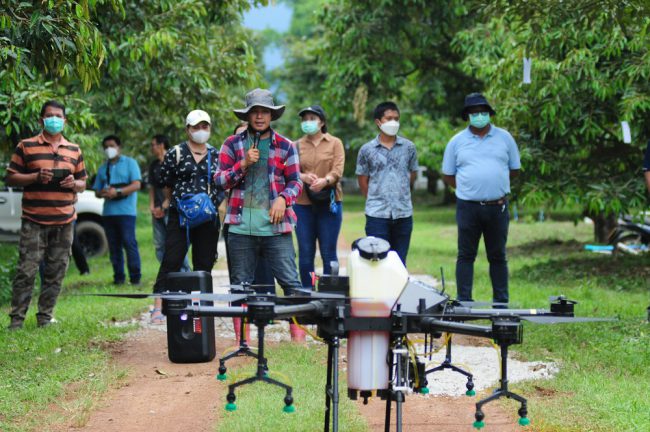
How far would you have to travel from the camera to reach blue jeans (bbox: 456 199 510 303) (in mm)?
9758

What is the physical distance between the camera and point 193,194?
8922mm

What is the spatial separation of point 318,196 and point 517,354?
2.53m

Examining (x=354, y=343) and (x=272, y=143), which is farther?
(x=272, y=143)

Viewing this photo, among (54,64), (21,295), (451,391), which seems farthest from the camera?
(21,295)

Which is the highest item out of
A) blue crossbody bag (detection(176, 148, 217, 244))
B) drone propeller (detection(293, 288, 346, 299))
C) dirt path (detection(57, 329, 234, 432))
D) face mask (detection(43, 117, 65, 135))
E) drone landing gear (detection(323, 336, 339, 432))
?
face mask (detection(43, 117, 65, 135))

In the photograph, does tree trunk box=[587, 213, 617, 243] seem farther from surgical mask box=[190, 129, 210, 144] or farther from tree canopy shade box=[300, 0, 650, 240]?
surgical mask box=[190, 129, 210, 144]

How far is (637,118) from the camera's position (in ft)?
43.7

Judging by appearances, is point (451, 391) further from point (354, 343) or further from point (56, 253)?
point (56, 253)

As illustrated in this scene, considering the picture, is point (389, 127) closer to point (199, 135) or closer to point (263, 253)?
point (199, 135)

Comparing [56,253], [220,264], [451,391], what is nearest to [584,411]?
[451,391]

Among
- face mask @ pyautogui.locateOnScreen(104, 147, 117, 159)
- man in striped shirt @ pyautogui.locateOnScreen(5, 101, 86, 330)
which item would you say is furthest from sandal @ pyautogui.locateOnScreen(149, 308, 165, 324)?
face mask @ pyautogui.locateOnScreen(104, 147, 117, 159)

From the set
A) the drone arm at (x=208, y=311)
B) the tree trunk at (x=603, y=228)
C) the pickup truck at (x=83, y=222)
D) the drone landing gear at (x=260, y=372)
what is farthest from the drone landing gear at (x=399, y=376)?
the tree trunk at (x=603, y=228)

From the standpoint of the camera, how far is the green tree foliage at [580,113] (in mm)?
13016

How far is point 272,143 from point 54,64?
177 centimetres
